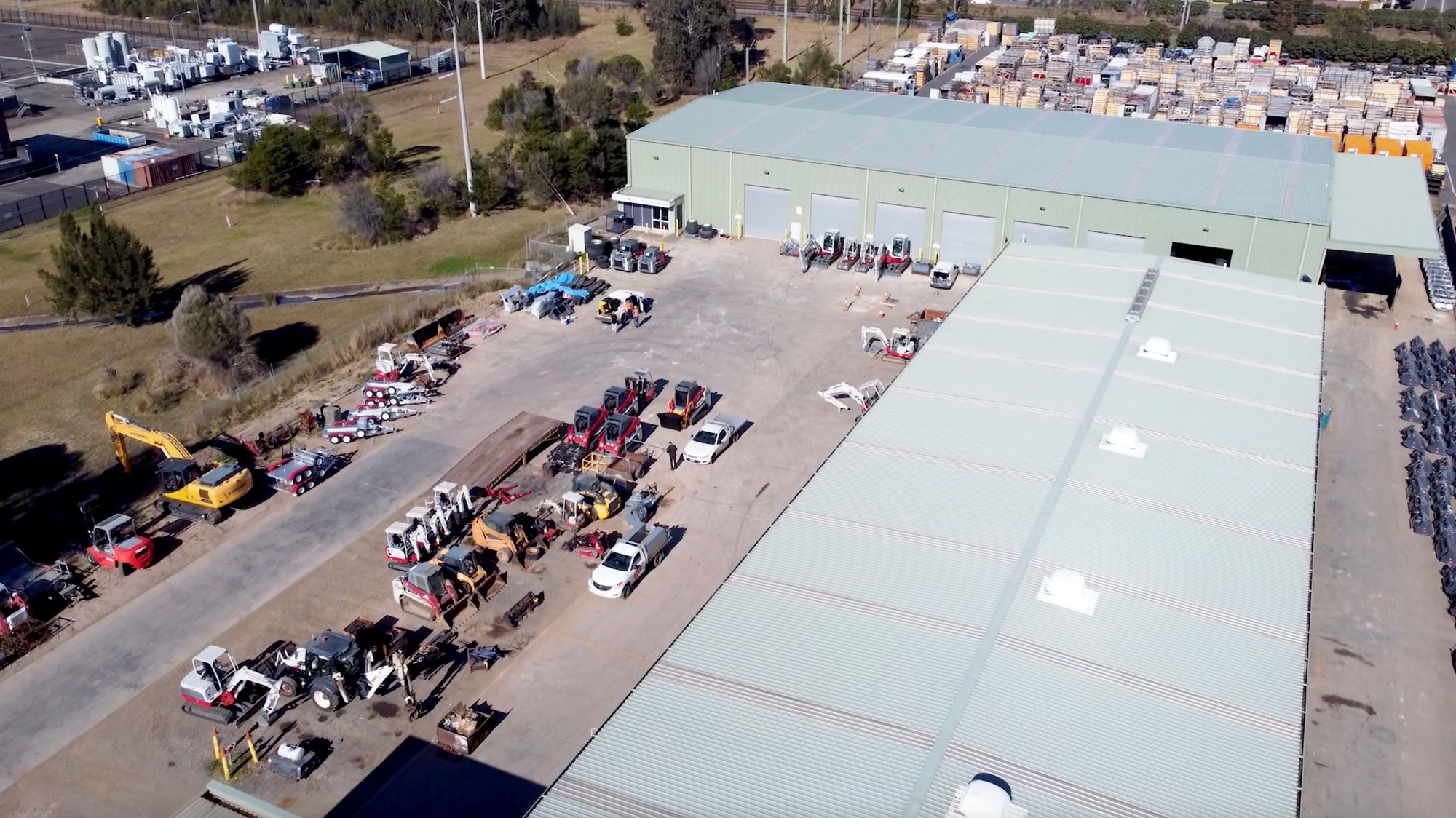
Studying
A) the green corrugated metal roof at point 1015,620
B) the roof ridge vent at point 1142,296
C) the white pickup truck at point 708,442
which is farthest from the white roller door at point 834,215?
the green corrugated metal roof at point 1015,620

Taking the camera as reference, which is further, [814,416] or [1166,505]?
[814,416]

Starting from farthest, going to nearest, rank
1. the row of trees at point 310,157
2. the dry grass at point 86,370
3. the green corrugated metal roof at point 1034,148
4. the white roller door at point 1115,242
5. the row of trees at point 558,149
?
the row of trees at point 310,157, the row of trees at point 558,149, the green corrugated metal roof at point 1034,148, the white roller door at point 1115,242, the dry grass at point 86,370

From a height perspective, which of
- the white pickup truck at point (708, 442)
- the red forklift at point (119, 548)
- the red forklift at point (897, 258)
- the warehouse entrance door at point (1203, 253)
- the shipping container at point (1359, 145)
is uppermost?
the shipping container at point (1359, 145)

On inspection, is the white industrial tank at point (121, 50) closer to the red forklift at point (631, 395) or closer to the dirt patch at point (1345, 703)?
the red forklift at point (631, 395)

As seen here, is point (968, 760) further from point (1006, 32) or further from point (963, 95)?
point (1006, 32)

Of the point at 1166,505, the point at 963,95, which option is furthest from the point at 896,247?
the point at 963,95
